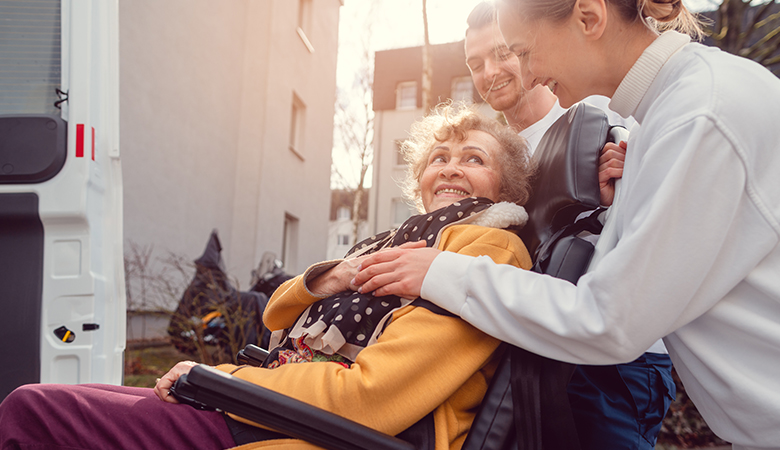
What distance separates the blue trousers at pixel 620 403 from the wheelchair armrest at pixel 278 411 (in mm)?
651

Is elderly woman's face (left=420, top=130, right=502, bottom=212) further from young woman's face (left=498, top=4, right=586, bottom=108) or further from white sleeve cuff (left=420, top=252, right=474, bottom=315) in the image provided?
white sleeve cuff (left=420, top=252, right=474, bottom=315)

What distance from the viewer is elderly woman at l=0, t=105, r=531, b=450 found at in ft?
4.09

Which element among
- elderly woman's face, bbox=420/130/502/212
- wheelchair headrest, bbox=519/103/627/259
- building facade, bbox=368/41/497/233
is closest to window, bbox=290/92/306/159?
building facade, bbox=368/41/497/233

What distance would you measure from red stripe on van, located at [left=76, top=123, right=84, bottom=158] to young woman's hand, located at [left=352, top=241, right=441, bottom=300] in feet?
4.59

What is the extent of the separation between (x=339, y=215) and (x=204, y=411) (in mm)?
31223

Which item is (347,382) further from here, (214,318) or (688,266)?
(214,318)

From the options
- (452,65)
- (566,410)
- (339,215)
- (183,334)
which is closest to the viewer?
(566,410)

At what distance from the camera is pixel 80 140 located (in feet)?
7.17

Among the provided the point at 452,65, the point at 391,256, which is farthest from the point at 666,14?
the point at 452,65

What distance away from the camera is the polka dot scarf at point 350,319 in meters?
1.49

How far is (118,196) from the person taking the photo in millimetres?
2479

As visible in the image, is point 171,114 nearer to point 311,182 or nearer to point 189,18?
point 189,18

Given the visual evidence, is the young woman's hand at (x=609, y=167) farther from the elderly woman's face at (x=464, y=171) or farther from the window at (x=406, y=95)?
the window at (x=406, y=95)

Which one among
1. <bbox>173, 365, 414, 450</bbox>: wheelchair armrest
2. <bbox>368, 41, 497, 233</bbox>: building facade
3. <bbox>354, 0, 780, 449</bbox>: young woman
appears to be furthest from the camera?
<bbox>368, 41, 497, 233</bbox>: building facade
